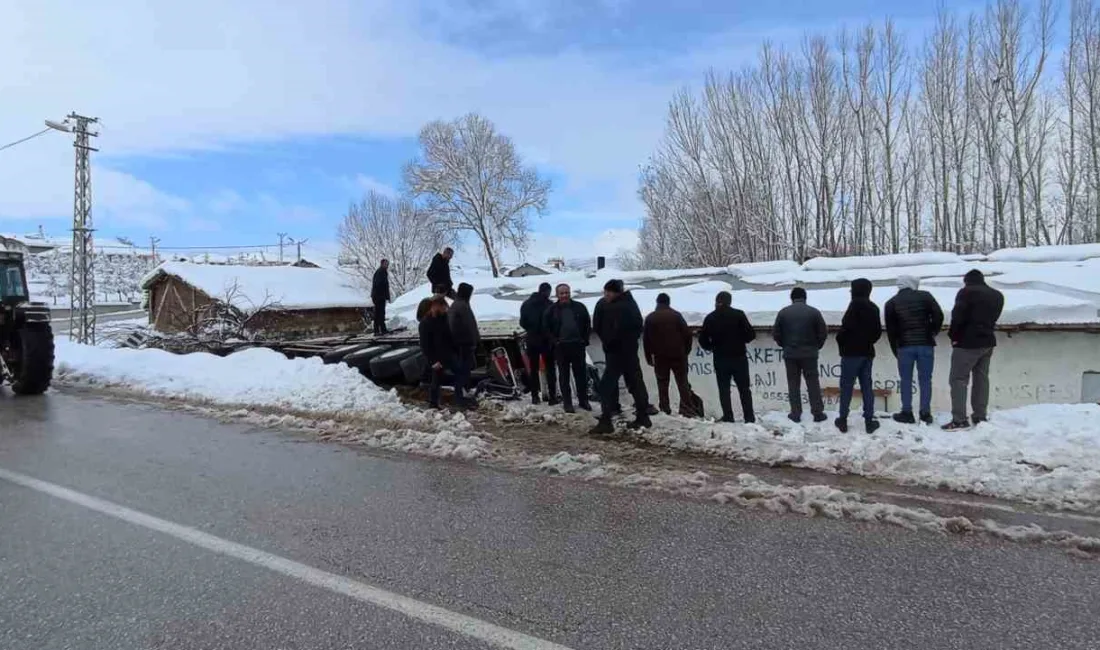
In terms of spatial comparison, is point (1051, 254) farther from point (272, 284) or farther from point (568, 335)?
point (272, 284)

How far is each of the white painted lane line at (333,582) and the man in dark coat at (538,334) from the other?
211 inches

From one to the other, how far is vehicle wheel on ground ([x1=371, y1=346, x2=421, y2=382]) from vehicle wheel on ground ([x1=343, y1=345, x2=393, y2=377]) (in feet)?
1.13

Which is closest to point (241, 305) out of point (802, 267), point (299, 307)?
point (299, 307)

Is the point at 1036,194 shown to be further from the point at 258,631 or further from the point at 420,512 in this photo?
the point at 258,631

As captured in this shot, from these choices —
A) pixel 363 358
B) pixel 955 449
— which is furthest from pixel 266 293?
pixel 955 449

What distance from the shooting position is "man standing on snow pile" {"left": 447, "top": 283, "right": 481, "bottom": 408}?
9.50 m

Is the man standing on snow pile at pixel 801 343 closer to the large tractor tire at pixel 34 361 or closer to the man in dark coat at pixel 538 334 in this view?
the man in dark coat at pixel 538 334

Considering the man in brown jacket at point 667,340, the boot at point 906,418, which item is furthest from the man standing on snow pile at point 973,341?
the man in brown jacket at point 667,340

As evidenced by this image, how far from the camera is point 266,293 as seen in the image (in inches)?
1283

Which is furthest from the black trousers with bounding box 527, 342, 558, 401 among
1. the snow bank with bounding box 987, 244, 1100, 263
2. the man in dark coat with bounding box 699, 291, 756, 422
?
the snow bank with bounding box 987, 244, 1100, 263

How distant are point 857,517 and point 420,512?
302 centimetres

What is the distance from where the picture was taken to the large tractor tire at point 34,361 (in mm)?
11758

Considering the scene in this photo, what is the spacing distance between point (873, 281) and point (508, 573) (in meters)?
9.37

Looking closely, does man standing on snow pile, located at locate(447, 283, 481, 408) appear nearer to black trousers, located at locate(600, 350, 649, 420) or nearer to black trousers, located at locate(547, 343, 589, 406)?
black trousers, located at locate(547, 343, 589, 406)
